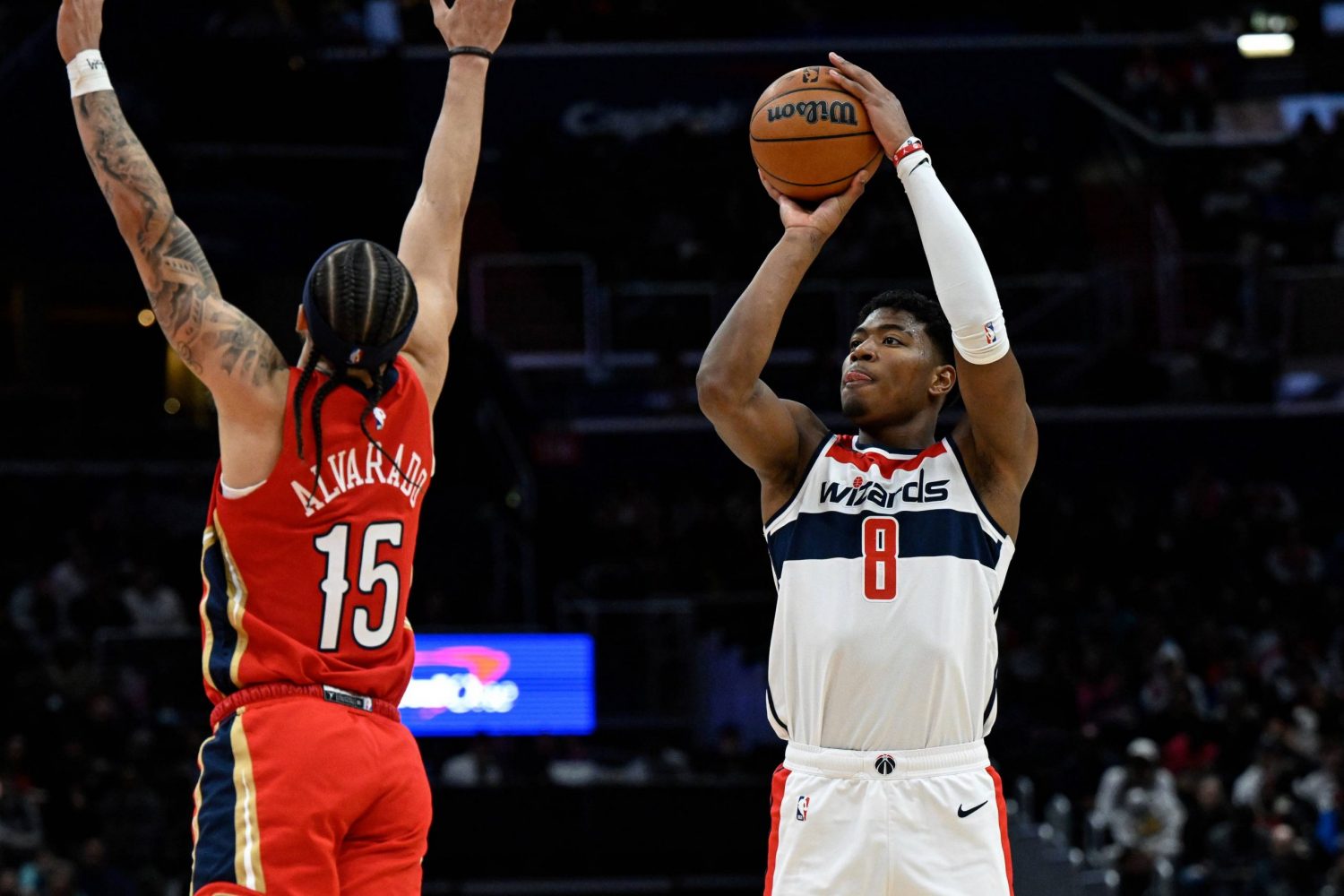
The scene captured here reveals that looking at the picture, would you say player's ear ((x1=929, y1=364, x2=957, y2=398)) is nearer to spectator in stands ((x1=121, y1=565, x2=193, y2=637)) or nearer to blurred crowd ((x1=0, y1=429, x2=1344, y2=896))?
blurred crowd ((x1=0, y1=429, x2=1344, y2=896))

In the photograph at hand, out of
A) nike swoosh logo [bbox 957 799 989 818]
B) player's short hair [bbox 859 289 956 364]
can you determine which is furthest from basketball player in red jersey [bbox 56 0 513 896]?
player's short hair [bbox 859 289 956 364]

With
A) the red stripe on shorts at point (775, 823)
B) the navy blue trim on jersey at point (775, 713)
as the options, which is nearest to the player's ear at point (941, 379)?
the navy blue trim on jersey at point (775, 713)

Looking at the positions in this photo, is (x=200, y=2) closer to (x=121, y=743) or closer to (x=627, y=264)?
(x=627, y=264)

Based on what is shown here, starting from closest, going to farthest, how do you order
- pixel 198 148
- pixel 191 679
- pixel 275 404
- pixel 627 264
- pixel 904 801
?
pixel 275 404
pixel 904 801
pixel 191 679
pixel 198 148
pixel 627 264

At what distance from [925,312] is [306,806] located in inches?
89.9

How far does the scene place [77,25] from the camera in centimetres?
476

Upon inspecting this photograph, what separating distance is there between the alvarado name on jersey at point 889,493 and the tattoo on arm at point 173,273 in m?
1.58

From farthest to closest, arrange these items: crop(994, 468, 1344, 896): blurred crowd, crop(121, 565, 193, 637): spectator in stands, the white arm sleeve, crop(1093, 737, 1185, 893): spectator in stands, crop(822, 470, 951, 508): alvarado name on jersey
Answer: crop(121, 565, 193, 637): spectator in stands
crop(1093, 737, 1185, 893): spectator in stands
crop(994, 468, 1344, 896): blurred crowd
crop(822, 470, 951, 508): alvarado name on jersey
the white arm sleeve

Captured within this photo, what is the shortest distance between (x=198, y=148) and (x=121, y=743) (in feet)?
21.8

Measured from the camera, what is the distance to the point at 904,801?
4.86 meters

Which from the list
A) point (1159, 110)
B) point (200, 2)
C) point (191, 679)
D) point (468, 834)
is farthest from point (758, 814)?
point (1159, 110)

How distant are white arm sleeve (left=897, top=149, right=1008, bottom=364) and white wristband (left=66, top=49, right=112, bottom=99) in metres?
2.19

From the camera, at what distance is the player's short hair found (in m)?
5.41

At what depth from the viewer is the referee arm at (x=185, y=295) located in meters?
4.50
